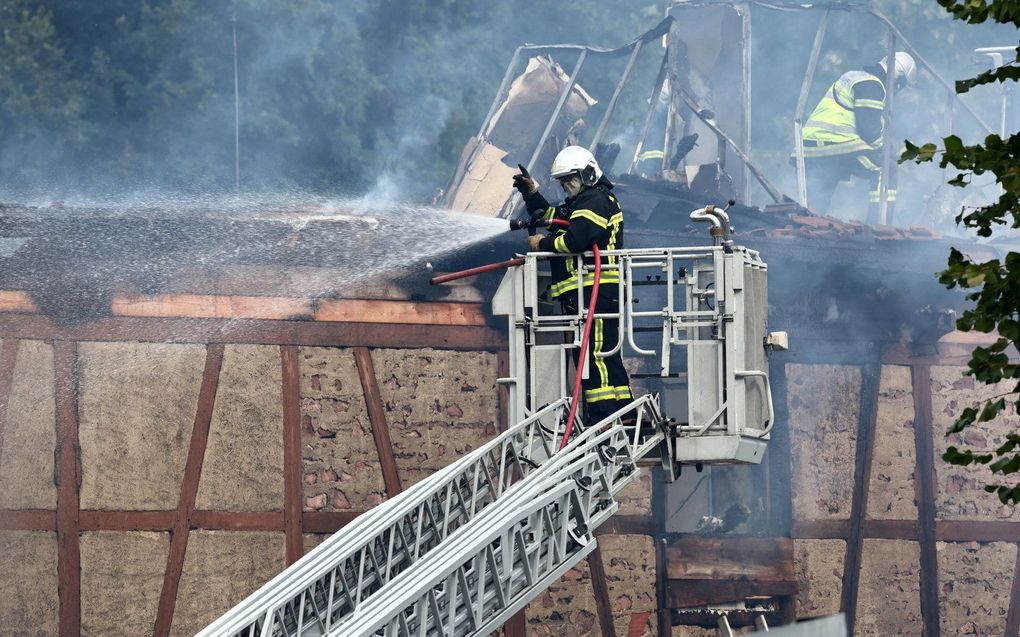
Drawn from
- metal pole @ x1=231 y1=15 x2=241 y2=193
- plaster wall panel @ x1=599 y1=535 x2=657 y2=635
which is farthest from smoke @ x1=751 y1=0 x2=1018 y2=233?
plaster wall panel @ x1=599 y1=535 x2=657 y2=635

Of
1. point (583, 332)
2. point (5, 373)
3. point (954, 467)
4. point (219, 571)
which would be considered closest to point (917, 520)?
point (954, 467)

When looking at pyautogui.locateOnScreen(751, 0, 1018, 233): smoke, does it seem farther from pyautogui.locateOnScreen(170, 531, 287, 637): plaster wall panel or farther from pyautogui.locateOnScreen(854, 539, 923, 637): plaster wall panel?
pyautogui.locateOnScreen(170, 531, 287, 637): plaster wall panel

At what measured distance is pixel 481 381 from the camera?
38.4 ft

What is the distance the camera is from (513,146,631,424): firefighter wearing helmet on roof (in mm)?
8641

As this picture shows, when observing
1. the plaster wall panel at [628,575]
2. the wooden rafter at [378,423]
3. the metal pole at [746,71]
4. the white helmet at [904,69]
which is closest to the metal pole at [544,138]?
the metal pole at [746,71]

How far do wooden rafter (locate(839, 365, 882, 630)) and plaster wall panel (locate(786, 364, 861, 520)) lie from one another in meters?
0.05

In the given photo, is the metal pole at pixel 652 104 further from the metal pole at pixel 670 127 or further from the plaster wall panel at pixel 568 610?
the plaster wall panel at pixel 568 610

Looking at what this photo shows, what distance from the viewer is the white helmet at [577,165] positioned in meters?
8.88

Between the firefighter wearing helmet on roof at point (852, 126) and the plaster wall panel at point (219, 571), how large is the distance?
7.43 m

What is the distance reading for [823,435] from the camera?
41.4 ft

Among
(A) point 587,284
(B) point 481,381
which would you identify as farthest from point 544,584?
(B) point 481,381

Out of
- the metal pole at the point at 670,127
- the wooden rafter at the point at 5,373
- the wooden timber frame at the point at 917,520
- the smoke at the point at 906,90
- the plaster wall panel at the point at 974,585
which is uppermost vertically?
the smoke at the point at 906,90

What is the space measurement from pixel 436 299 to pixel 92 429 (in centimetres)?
273

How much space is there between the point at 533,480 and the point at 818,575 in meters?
5.38
